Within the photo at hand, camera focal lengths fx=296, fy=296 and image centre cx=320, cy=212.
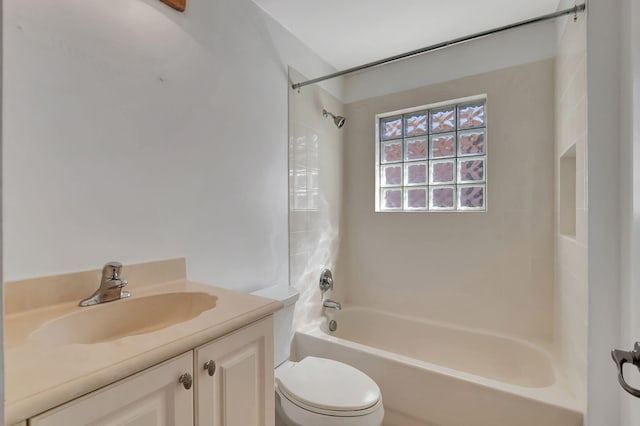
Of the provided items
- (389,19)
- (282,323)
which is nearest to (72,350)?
(282,323)

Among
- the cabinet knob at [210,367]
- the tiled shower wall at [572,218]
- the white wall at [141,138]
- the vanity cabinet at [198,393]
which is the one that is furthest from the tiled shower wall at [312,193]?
the tiled shower wall at [572,218]

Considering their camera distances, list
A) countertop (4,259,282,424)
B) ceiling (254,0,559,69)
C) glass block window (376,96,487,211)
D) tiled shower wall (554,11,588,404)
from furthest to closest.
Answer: glass block window (376,96,487,211)
ceiling (254,0,559,69)
tiled shower wall (554,11,588,404)
countertop (4,259,282,424)

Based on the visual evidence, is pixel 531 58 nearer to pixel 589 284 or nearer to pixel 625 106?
pixel 625 106

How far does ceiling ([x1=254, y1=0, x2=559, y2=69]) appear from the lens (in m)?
1.70

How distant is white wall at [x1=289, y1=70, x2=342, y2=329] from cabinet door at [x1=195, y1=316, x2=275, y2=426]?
3.36 ft

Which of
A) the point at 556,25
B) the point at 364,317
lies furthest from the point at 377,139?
the point at 364,317

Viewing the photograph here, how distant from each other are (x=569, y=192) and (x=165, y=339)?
2052mm

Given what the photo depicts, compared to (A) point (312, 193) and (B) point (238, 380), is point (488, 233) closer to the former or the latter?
(A) point (312, 193)

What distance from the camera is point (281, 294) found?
1.56 meters

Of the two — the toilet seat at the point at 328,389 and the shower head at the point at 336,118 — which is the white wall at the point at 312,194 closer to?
the shower head at the point at 336,118

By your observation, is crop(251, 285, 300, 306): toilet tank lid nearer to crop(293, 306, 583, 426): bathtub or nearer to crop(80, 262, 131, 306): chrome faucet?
crop(293, 306, 583, 426): bathtub

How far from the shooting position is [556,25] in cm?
182

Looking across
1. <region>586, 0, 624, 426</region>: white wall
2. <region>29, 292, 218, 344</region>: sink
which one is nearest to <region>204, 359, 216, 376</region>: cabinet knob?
<region>29, 292, 218, 344</region>: sink

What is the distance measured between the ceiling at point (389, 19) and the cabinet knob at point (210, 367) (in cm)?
181
